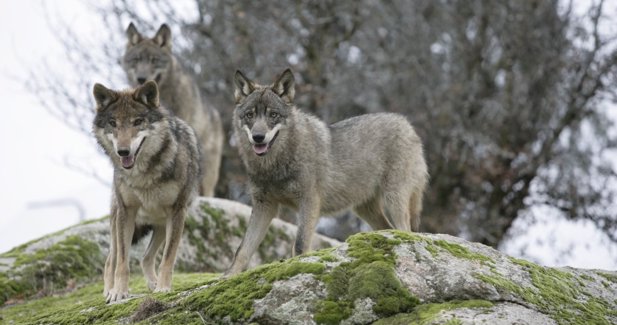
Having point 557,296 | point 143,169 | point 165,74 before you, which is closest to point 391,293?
point 557,296

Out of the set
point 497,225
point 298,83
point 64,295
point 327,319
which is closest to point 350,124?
point 64,295

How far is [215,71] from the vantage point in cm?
1884

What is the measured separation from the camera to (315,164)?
8438 mm

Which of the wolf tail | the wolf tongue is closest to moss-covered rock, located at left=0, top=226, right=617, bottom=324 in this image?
the wolf tongue

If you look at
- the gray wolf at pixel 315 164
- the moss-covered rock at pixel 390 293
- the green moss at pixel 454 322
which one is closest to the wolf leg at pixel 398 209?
the gray wolf at pixel 315 164

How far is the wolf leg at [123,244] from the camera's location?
7.10 metres

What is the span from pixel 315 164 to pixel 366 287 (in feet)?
11.4

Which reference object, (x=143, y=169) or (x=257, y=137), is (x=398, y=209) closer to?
(x=257, y=137)

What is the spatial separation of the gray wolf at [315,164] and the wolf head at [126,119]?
0.96m

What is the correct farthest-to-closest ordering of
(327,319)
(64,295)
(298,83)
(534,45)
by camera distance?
(534,45)
(298,83)
(64,295)
(327,319)

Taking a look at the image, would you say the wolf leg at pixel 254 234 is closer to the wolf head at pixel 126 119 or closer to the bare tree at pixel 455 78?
the wolf head at pixel 126 119

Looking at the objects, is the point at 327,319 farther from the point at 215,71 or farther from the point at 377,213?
the point at 215,71

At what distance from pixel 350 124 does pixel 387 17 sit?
12415 mm

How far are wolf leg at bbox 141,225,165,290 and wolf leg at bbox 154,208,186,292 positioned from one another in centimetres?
73
